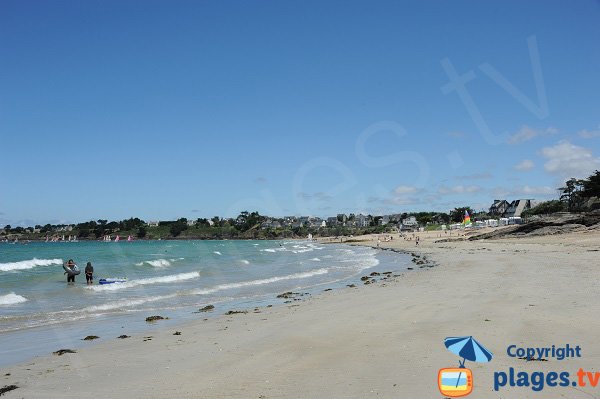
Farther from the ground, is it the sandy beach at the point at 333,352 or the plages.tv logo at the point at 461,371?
the plages.tv logo at the point at 461,371

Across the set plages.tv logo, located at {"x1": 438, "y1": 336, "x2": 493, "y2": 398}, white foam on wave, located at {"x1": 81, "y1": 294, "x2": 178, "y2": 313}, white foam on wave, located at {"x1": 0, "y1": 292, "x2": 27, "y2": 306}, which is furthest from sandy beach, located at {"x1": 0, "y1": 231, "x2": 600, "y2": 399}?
white foam on wave, located at {"x1": 0, "y1": 292, "x2": 27, "y2": 306}

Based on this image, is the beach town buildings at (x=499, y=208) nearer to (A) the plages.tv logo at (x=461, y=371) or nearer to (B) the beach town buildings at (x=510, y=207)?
(B) the beach town buildings at (x=510, y=207)

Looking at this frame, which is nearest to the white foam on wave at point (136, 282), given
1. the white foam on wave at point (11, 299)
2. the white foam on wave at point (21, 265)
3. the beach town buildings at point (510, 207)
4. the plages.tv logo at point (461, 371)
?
the white foam on wave at point (11, 299)

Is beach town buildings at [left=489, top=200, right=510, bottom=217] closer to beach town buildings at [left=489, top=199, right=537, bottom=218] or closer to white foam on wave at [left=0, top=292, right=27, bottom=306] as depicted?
beach town buildings at [left=489, top=199, right=537, bottom=218]

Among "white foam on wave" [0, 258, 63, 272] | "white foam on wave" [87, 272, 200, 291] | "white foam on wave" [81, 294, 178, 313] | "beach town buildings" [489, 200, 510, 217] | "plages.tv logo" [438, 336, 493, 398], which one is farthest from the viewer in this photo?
"beach town buildings" [489, 200, 510, 217]

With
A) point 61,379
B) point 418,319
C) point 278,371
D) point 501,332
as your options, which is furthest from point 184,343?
point 501,332

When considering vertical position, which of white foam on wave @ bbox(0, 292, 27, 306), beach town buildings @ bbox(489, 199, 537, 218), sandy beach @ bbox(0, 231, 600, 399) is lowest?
white foam on wave @ bbox(0, 292, 27, 306)

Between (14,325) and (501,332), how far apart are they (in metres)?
12.4

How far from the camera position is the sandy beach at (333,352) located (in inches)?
249

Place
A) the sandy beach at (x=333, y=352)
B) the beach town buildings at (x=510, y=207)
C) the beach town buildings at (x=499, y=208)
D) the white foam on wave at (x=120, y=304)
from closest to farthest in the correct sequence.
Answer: the sandy beach at (x=333, y=352) → the white foam on wave at (x=120, y=304) → the beach town buildings at (x=510, y=207) → the beach town buildings at (x=499, y=208)

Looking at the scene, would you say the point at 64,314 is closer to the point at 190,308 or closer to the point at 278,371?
the point at 190,308

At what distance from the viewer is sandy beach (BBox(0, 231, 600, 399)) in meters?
6.32

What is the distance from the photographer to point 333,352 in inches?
322

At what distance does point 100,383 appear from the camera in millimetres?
7211
